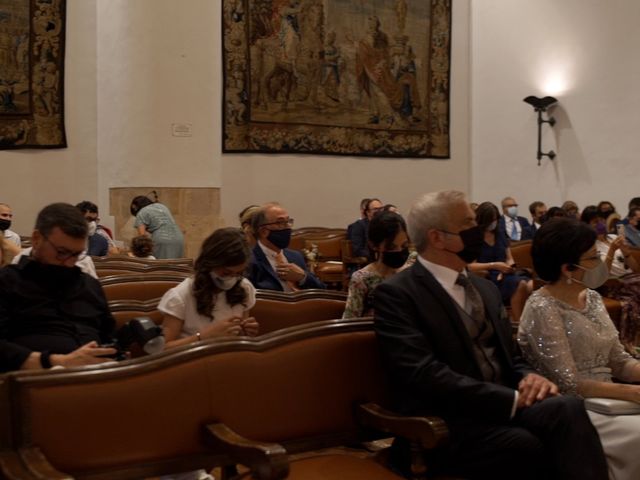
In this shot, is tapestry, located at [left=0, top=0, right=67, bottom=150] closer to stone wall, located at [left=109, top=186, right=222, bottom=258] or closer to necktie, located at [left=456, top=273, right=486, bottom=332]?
stone wall, located at [left=109, top=186, right=222, bottom=258]

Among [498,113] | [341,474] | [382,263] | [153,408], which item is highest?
[498,113]

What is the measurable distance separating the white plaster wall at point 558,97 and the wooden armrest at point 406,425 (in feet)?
40.4

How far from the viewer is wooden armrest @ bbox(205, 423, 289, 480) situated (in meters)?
2.53

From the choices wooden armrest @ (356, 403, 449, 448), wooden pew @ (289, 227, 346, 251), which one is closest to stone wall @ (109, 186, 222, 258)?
wooden pew @ (289, 227, 346, 251)

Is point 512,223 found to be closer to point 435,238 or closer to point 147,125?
point 147,125

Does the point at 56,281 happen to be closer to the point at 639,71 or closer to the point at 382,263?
the point at 382,263

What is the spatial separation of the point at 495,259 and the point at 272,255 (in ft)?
11.4

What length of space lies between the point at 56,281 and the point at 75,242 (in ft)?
0.68

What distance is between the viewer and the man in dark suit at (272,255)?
17.9 ft

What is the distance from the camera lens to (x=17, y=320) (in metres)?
3.35

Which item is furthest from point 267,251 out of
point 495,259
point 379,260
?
point 495,259

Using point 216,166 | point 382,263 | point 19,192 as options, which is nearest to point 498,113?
point 216,166

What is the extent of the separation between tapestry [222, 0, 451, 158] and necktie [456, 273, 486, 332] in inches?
443

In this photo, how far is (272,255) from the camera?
219 inches
